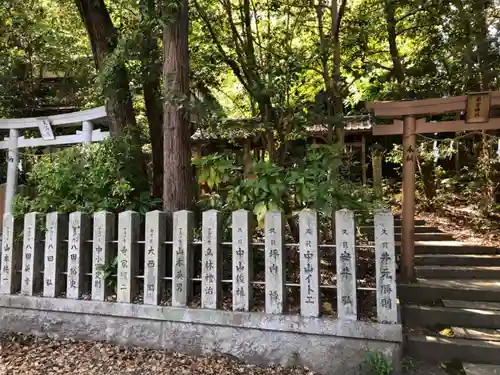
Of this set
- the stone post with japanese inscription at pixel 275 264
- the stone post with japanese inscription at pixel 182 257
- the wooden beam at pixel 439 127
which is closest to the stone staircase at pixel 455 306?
the stone post with japanese inscription at pixel 275 264

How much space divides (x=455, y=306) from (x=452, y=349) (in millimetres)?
901

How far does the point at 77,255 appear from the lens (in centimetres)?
484

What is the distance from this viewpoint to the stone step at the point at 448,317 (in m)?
4.70

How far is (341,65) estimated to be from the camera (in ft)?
22.6

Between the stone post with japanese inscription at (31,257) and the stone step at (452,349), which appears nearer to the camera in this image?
the stone step at (452,349)

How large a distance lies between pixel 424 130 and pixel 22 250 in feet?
18.0

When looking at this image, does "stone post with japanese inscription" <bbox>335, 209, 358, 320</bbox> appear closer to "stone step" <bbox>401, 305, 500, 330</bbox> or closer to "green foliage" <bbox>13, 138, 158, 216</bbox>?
"stone step" <bbox>401, 305, 500, 330</bbox>

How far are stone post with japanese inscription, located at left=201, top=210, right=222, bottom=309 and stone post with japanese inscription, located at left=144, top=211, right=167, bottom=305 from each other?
1.65ft

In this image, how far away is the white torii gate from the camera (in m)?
7.09

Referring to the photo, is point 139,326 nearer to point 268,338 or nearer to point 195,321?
point 195,321

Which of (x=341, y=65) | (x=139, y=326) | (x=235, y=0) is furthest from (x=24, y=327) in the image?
(x=235, y=0)

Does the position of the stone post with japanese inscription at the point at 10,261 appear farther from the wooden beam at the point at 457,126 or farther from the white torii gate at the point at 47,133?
the wooden beam at the point at 457,126

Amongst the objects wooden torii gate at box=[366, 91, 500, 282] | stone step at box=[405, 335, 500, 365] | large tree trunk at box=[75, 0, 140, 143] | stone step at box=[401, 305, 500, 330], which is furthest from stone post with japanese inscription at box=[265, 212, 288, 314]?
large tree trunk at box=[75, 0, 140, 143]

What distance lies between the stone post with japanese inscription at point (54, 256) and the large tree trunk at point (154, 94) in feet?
5.24
